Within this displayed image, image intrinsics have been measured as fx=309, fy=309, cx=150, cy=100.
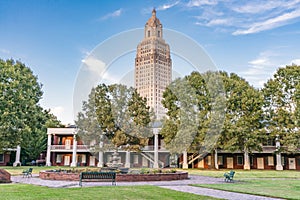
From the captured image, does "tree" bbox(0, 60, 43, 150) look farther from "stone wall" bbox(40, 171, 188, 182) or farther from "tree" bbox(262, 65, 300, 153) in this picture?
"tree" bbox(262, 65, 300, 153)

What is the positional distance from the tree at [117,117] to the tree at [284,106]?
13.8 m

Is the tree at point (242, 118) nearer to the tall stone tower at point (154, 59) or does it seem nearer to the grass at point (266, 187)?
the tall stone tower at point (154, 59)

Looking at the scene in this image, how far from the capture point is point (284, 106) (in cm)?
3441

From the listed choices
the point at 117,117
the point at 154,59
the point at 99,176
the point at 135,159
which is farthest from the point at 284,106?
the point at 99,176

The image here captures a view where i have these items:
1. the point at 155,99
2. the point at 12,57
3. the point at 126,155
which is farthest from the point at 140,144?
the point at 155,99

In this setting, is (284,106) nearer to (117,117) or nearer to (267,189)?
(117,117)

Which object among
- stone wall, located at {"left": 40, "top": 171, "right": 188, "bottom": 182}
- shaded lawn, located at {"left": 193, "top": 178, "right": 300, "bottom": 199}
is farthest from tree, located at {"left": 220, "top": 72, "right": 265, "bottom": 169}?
shaded lawn, located at {"left": 193, "top": 178, "right": 300, "bottom": 199}

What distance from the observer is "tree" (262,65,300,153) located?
107 ft

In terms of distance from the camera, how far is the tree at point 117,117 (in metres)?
31.5

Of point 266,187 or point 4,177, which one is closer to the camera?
point 266,187

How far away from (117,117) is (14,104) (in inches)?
422

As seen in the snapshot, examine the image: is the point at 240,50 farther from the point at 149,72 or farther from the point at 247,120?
the point at 149,72

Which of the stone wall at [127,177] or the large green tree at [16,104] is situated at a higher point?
the large green tree at [16,104]

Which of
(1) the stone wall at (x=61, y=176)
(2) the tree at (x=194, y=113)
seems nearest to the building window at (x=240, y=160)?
(2) the tree at (x=194, y=113)
